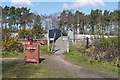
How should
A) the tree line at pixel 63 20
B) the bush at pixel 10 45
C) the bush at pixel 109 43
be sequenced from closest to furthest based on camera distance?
the bush at pixel 109 43 < the bush at pixel 10 45 < the tree line at pixel 63 20

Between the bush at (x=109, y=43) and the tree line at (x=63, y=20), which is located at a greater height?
the tree line at (x=63, y=20)

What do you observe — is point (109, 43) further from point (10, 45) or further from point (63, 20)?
point (63, 20)

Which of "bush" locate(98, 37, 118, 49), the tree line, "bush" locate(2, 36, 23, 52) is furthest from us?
the tree line

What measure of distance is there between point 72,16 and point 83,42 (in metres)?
29.2

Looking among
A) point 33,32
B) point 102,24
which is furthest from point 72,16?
point 33,32

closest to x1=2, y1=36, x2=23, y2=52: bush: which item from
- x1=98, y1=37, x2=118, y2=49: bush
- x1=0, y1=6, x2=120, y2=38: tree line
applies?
x1=98, y1=37, x2=118, y2=49: bush

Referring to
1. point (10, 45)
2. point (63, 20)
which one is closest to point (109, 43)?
point (10, 45)

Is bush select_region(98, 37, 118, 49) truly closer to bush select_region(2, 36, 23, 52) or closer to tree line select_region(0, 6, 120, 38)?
bush select_region(2, 36, 23, 52)

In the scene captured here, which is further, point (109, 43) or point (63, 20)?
point (63, 20)

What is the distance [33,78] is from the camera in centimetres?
501

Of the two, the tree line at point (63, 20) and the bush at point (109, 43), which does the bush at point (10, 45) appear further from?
the tree line at point (63, 20)

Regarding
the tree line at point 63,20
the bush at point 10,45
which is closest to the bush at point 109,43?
the bush at point 10,45

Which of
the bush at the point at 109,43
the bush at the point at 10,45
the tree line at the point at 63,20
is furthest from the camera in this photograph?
the tree line at the point at 63,20

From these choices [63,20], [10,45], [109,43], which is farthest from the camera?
[63,20]
